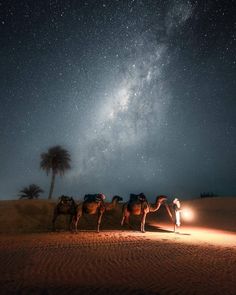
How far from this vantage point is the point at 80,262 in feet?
32.5

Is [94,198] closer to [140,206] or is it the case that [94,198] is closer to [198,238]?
[140,206]

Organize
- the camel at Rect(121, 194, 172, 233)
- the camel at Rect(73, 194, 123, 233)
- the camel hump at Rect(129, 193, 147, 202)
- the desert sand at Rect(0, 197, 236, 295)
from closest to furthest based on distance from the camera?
→ the desert sand at Rect(0, 197, 236, 295) < the camel at Rect(73, 194, 123, 233) < the camel at Rect(121, 194, 172, 233) < the camel hump at Rect(129, 193, 147, 202)

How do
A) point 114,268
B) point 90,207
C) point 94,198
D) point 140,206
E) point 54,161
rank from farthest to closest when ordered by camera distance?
point 54,161 < point 140,206 < point 94,198 < point 90,207 < point 114,268

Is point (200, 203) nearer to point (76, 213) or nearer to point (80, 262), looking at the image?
point (76, 213)

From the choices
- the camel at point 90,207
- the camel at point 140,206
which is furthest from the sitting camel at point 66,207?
the camel at point 140,206

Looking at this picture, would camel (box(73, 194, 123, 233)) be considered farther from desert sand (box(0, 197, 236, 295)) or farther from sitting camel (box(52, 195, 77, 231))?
desert sand (box(0, 197, 236, 295))

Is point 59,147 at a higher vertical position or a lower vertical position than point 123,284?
higher

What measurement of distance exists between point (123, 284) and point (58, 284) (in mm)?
1606

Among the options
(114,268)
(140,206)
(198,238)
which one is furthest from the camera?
(140,206)

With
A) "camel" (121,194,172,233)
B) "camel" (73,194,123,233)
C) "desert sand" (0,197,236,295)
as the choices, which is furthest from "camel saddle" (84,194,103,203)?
"desert sand" (0,197,236,295)

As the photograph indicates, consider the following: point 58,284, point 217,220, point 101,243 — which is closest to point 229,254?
point 101,243

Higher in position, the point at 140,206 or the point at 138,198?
the point at 138,198

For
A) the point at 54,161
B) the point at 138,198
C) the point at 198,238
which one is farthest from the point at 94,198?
the point at 54,161

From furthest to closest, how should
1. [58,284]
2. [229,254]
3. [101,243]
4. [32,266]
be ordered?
[101,243], [229,254], [32,266], [58,284]
